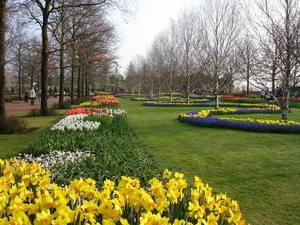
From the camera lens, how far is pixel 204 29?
19812 mm

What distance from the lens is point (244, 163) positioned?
20.7 feet

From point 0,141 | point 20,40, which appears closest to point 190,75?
point 20,40

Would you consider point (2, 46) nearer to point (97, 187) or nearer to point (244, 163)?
point (97, 187)

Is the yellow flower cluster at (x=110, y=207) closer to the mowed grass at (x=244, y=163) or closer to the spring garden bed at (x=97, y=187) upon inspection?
the spring garden bed at (x=97, y=187)

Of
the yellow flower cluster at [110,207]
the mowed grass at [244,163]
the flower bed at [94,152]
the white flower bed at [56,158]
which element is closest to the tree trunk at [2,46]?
the flower bed at [94,152]

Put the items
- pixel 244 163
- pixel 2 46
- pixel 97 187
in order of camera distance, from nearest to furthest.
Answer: pixel 97 187 → pixel 244 163 → pixel 2 46

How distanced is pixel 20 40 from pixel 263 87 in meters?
28.9

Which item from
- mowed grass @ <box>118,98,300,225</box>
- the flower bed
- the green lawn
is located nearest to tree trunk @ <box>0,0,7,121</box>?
the green lawn

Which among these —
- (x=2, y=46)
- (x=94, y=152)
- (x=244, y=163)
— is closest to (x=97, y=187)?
(x=94, y=152)

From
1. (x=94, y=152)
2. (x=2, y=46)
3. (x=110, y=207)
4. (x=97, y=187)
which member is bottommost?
(x=97, y=187)

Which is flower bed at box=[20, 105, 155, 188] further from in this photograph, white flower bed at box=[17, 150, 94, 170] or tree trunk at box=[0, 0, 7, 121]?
tree trunk at box=[0, 0, 7, 121]

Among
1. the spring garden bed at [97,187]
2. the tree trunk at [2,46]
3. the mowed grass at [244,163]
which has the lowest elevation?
the mowed grass at [244,163]

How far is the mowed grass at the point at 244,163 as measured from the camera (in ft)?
13.8

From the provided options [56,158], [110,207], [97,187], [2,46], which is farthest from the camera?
[2,46]
